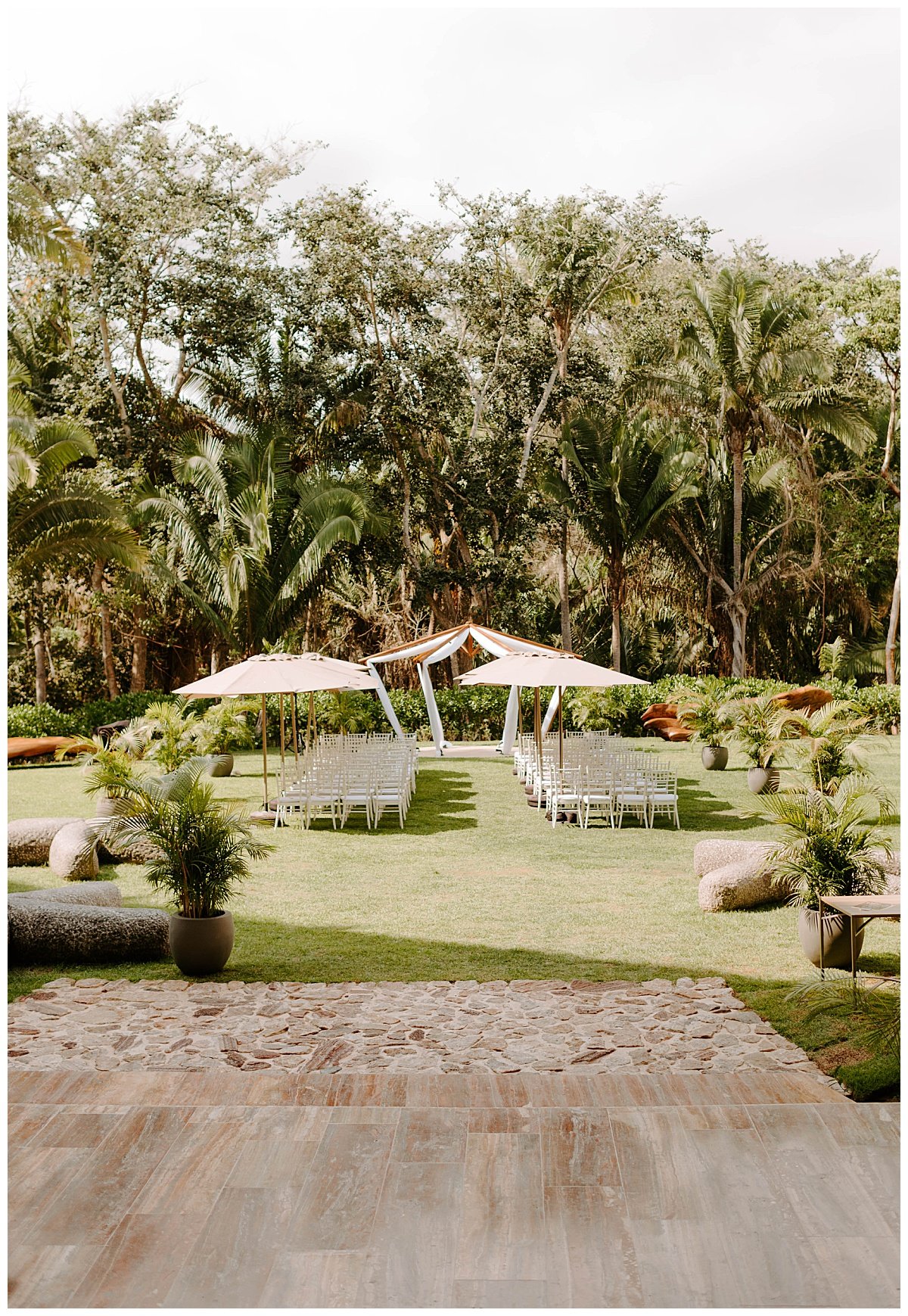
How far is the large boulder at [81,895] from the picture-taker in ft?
30.0

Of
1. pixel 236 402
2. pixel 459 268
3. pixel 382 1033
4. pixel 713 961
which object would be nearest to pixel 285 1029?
pixel 382 1033

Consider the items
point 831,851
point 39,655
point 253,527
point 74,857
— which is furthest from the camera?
point 39,655

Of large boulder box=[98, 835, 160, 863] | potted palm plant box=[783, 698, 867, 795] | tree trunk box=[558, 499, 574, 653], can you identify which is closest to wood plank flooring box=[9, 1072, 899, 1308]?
large boulder box=[98, 835, 160, 863]

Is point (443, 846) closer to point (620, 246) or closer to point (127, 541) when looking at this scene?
point (127, 541)

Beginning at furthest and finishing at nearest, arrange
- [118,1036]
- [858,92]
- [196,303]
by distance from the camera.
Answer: [196,303]
[118,1036]
[858,92]

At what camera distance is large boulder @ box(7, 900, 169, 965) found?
28.3 ft

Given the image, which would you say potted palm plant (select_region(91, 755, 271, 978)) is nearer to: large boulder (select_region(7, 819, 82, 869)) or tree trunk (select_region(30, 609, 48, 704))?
large boulder (select_region(7, 819, 82, 869))

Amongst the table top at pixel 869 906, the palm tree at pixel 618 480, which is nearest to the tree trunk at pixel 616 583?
the palm tree at pixel 618 480

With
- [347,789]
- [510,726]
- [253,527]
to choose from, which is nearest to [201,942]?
[347,789]

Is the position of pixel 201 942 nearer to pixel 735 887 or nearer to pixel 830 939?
pixel 830 939

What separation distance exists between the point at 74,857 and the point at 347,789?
4.32m

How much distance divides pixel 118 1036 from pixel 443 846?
689 cm

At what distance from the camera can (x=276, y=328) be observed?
29.0 m

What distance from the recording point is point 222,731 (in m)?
19.8
